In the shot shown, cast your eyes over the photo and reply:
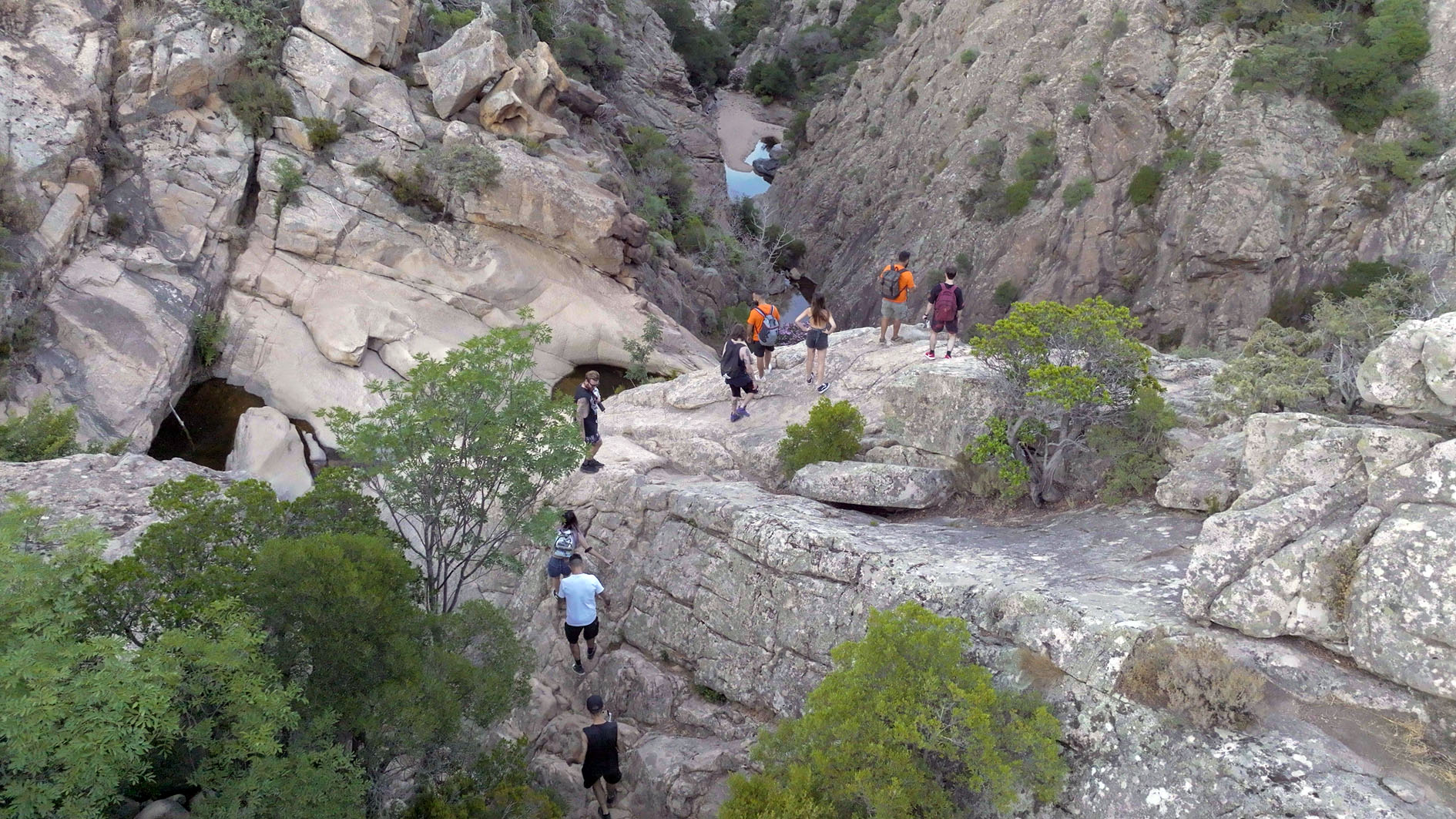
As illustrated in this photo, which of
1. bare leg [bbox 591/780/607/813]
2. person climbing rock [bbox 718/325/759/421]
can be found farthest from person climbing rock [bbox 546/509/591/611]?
person climbing rock [bbox 718/325/759/421]

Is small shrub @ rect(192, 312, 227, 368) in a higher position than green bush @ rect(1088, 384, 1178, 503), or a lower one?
lower

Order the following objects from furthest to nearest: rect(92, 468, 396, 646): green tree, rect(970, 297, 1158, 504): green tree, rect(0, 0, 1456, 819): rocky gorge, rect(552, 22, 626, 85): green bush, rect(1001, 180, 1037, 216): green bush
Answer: rect(552, 22, 626, 85): green bush → rect(1001, 180, 1037, 216): green bush → rect(970, 297, 1158, 504): green tree → rect(92, 468, 396, 646): green tree → rect(0, 0, 1456, 819): rocky gorge

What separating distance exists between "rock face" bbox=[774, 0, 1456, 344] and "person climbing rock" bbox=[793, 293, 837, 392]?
18.7 meters

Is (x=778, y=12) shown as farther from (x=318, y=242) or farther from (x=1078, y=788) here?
(x=1078, y=788)

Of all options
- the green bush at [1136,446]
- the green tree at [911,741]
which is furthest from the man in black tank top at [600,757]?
the green bush at [1136,446]

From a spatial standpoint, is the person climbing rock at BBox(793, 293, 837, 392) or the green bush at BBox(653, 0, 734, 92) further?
the green bush at BBox(653, 0, 734, 92)

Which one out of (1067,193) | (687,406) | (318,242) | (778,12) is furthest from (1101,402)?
(778,12)

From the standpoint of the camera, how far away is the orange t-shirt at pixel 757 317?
1614cm

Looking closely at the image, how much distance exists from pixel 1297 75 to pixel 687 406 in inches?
998

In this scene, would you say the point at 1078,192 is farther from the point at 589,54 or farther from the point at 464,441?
the point at 464,441

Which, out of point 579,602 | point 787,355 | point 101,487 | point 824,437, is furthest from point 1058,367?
point 101,487

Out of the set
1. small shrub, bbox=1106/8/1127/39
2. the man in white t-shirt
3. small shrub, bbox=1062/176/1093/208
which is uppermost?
small shrub, bbox=1106/8/1127/39

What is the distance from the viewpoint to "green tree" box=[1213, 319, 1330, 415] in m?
11.3

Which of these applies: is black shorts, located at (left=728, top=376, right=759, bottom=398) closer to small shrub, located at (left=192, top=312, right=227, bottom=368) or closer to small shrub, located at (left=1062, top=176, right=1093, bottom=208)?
small shrub, located at (left=192, top=312, right=227, bottom=368)
